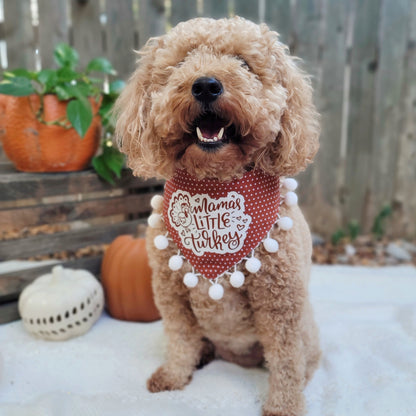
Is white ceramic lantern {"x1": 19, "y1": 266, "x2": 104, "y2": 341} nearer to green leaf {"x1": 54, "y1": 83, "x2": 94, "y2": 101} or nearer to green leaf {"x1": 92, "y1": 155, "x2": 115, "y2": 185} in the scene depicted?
green leaf {"x1": 92, "y1": 155, "x2": 115, "y2": 185}

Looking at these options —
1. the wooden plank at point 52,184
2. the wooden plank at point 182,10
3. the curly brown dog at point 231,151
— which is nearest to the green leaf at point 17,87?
the wooden plank at point 52,184

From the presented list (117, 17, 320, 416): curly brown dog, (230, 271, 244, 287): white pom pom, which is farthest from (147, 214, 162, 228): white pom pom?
(230, 271, 244, 287): white pom pom

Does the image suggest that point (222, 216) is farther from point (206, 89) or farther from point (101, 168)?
point (101, 168)

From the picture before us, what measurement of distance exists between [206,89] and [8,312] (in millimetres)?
1643

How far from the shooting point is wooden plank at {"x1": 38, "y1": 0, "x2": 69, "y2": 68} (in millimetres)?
2629

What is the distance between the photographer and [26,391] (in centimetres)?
155

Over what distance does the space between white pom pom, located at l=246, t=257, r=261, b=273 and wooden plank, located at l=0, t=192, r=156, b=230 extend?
116 centimetres

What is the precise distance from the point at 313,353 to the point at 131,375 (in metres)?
0.76

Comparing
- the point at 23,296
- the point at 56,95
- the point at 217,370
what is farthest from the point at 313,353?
the point at 56,95

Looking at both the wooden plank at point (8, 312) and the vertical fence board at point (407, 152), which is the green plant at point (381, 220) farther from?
the wooden plank at point (8, 312)

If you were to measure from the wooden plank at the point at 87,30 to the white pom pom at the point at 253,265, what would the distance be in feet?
6.98

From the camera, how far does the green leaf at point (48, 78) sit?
6.23 feet

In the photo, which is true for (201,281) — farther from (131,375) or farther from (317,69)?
(317,69)

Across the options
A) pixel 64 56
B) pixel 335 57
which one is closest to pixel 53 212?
pixel 64 56
